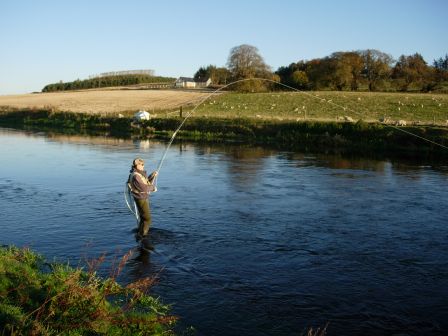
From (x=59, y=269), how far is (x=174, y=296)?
6.49 feet

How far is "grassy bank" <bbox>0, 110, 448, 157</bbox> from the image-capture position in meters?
31.0

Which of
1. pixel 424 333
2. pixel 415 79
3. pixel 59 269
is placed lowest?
pixel 424 333

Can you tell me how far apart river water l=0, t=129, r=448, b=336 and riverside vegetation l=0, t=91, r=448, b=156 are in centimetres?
523

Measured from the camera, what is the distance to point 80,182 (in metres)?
19.6

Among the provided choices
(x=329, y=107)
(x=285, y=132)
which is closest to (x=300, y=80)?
(x=329, y=107)

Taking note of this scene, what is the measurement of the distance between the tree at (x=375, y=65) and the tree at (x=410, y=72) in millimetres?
1629

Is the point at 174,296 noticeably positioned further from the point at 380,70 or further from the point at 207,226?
the point at 380,70

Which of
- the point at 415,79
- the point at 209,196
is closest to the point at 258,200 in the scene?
the point at 209,196

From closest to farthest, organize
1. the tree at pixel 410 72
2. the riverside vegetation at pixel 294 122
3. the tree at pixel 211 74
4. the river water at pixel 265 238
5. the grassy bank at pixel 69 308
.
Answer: the grassy bank at pixel 69 308 → the river water at pixel 265 238 → the riverside vegetation at pixel 294 122 → the tree at pixel 410 72 → the tree at pixel 211 74

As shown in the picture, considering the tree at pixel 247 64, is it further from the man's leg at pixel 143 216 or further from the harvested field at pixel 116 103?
the man's leg at pixel 143 216

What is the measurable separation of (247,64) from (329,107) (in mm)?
31581

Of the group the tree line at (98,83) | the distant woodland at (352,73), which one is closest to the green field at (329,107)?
the distant woodland at (352,73)

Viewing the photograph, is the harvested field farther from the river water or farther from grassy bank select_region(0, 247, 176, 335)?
grassy bank select_region(0, 247, 176, 335)

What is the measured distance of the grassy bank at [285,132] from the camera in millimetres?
31047
